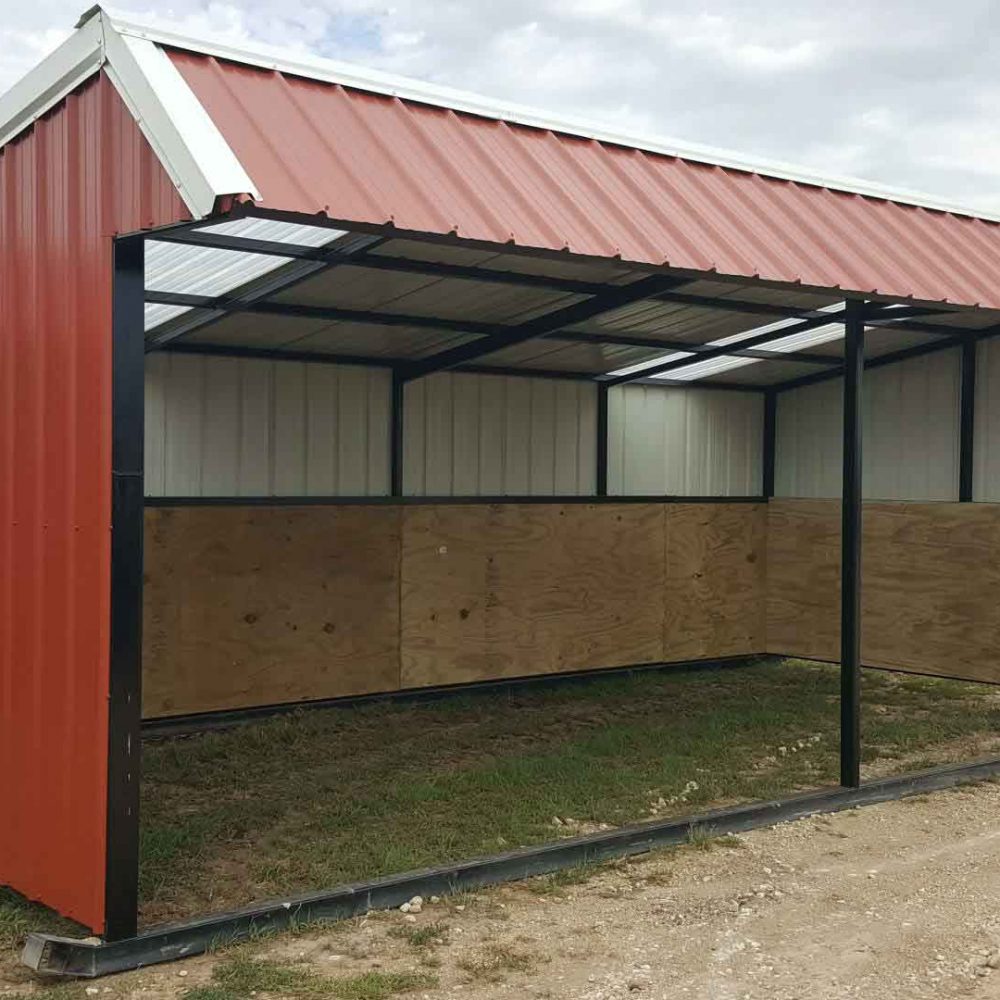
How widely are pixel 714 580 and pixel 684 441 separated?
4.40 ft

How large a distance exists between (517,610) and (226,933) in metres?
5.61

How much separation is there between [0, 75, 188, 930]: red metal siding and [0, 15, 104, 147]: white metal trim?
6 centimetres

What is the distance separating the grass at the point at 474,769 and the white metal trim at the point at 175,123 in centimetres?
280

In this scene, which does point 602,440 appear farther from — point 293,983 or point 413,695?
point 293,983

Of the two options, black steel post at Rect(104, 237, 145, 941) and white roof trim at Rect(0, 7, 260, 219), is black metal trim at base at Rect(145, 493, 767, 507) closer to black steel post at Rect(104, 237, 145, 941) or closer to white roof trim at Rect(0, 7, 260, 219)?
white roof trim at Rect(0, 7, 260, 219)

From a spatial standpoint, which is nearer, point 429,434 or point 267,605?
point 267,605

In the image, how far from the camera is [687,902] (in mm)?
4875

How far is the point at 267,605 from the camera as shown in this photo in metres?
8.50

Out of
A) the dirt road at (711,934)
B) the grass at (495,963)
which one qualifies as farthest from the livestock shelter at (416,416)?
the grass at (495,963)

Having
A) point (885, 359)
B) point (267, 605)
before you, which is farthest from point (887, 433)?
point (267, 605)

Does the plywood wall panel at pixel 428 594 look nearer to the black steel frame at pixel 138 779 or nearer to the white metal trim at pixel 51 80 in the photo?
the black steel frame at pixel 138 779

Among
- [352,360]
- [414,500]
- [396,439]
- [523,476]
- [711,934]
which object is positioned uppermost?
[352,360]

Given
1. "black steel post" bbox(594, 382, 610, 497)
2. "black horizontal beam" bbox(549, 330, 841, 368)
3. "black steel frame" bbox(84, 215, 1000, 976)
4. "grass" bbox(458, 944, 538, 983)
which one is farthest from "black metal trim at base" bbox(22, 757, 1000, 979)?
"black steel post" bbox(594, 382, 610, 497)

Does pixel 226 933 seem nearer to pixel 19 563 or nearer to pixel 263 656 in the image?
pixel 19 563
